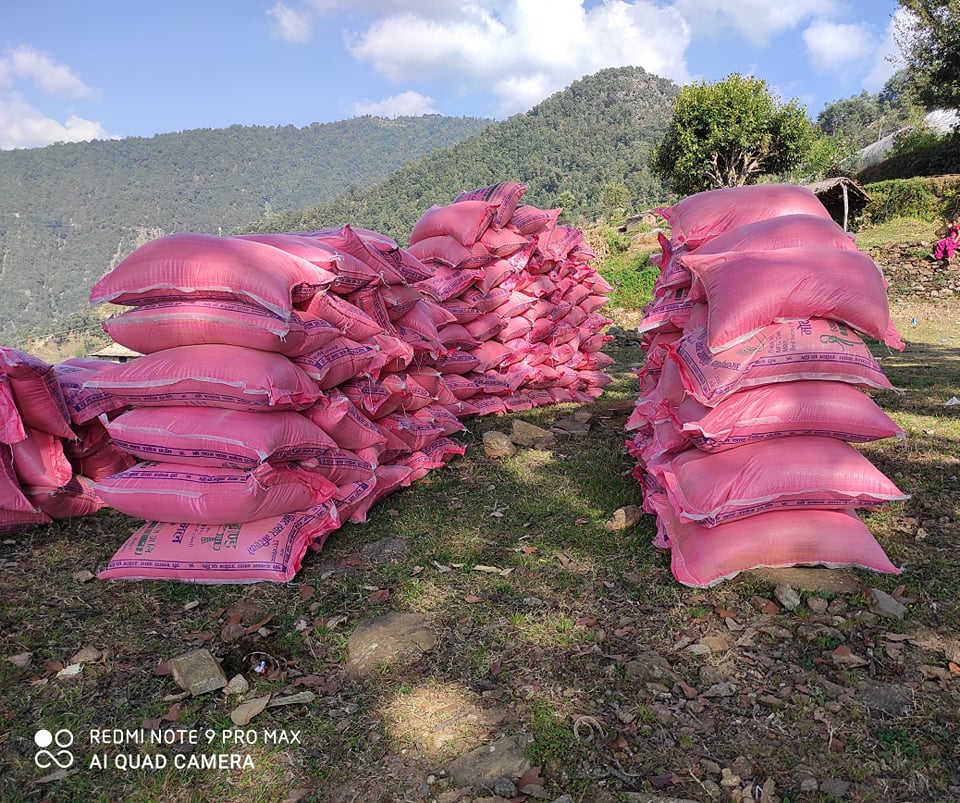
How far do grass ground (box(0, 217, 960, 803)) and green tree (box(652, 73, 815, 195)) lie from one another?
22.4m

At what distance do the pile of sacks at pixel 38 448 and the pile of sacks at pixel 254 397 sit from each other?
103 mm

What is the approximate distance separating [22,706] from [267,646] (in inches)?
29.4

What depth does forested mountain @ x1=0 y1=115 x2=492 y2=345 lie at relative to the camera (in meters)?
85.6

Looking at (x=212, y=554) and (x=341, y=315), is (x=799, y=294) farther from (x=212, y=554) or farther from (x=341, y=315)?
(x=212, y=554)

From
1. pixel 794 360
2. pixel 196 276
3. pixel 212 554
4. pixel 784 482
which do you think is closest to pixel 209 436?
pixel 212 554

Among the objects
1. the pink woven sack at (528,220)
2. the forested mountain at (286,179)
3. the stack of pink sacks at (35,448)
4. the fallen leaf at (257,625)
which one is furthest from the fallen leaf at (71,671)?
the forested mountain at (286,179)

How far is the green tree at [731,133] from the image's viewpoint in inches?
878

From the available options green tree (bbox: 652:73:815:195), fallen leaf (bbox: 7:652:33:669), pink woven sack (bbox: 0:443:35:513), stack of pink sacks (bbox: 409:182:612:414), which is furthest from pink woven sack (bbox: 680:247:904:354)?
green tree (bbox: 652:73:815:195)

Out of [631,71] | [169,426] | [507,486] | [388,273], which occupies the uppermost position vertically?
[631,71]

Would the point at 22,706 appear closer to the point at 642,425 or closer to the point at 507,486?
the point at 507,486

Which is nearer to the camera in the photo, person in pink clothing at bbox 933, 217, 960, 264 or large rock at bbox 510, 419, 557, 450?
large rock at bbox 510, 419, 557, 450

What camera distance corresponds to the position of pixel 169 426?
277cm

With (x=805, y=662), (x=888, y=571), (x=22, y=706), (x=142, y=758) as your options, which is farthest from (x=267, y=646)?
(x=888, y=571)

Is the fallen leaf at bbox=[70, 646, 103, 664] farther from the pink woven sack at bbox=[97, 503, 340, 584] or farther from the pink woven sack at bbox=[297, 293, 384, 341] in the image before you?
the pink woven sack at bbox=[297, 293, 384, 341]
